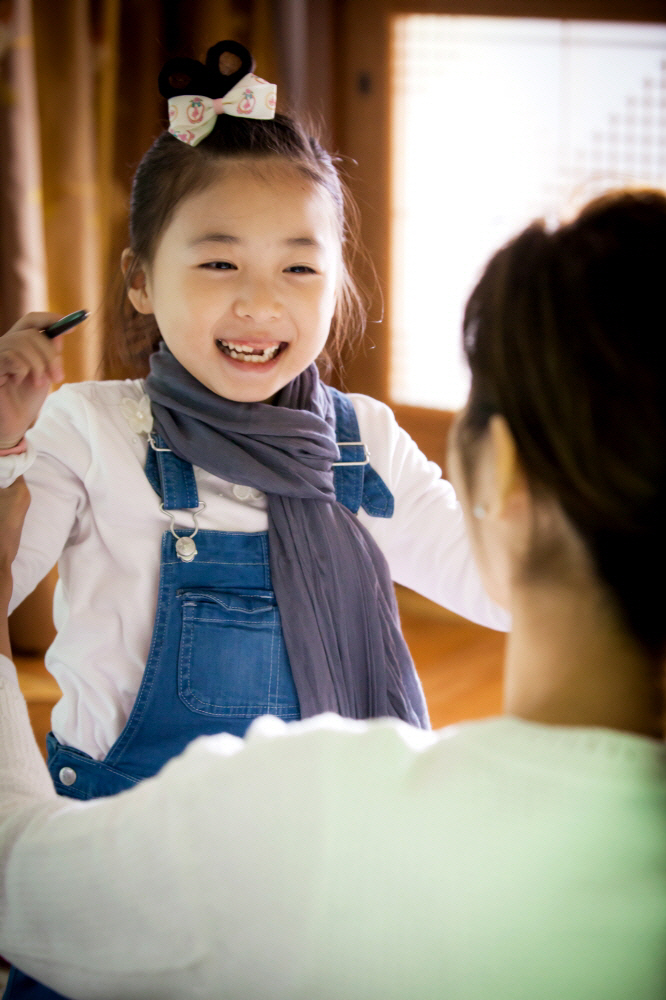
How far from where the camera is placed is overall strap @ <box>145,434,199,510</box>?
991mm

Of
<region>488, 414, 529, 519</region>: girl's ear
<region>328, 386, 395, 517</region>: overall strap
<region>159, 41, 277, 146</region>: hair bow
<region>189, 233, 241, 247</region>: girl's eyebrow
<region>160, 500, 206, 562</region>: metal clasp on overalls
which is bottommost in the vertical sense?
<region>160, 500, 206, 562</region>: metal clasp on overalls

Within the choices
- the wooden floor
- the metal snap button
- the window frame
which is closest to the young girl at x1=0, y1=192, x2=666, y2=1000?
the metal snap button

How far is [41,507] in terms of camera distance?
96cm

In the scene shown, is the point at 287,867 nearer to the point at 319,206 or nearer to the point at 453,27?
the point at 319,206

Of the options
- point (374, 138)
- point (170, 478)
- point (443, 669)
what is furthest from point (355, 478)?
point (374, 138)

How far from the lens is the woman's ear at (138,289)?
3.51 ft

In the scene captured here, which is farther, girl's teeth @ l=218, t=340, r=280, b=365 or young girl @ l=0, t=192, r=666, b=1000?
girl's teeth @ l=218, t=340, r=280, b=365

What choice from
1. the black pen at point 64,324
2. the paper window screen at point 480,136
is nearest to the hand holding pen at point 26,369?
the black pen at point 64,324

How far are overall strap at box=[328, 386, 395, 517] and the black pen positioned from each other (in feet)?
1.06

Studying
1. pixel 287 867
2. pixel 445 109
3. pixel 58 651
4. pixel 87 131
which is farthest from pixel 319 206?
pixel 445 109

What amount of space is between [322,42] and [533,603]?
2528 mm

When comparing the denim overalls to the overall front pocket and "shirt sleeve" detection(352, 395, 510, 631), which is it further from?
"shirt sleeve" detection(352, 395, 510, 631)

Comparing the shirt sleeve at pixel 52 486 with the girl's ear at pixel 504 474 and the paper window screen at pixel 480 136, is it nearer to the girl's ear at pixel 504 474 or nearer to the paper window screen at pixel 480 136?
the girl's ear at pixel 504 474

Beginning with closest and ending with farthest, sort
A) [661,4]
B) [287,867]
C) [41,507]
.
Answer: [287,867] < [41,507] < [661,4]
